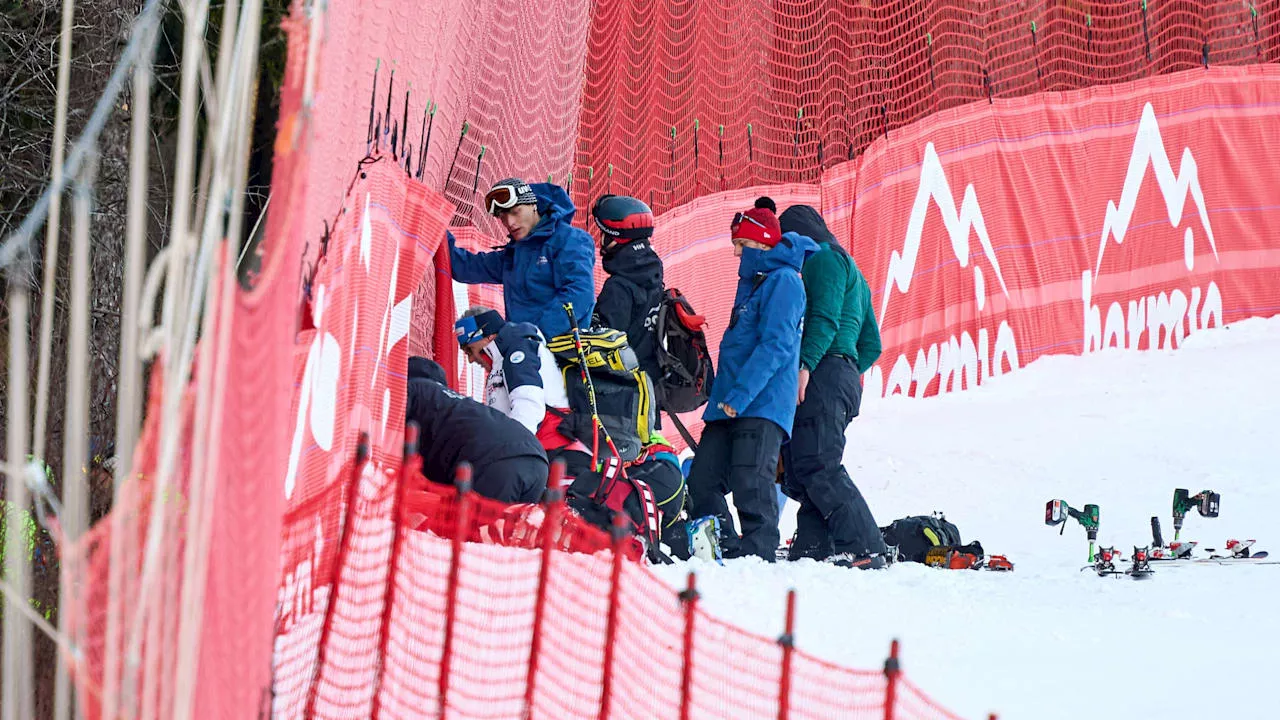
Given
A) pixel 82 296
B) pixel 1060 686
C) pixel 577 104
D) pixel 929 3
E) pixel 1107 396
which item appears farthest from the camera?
pixel 929 3

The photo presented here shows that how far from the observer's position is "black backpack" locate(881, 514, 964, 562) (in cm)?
696

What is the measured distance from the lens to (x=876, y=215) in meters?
11.4

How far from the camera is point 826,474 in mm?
6762

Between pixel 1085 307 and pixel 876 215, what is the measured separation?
6.32 ft

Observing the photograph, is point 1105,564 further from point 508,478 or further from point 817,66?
point 817,66

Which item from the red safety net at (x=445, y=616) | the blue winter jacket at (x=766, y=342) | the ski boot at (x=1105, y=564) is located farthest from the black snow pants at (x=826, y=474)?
the red safety net at (x=445, y=616)

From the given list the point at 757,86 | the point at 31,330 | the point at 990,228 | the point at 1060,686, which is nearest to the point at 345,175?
the point at 31,330

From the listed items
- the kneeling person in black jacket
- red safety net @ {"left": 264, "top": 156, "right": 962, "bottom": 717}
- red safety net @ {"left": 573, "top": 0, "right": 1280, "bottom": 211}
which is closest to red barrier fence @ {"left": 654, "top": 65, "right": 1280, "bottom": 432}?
red safety net @ {"left": 573, "top": 0, "right": 1280, "bottom": 211}

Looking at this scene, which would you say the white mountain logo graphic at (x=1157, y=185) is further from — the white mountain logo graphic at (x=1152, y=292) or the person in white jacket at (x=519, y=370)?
the person in white jacket at (x=519, y=370)

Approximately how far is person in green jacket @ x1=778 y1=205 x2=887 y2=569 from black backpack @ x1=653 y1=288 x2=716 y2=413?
1.65 ft

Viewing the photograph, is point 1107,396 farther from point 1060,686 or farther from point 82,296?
point 82,296

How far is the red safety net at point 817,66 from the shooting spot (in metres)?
10.6

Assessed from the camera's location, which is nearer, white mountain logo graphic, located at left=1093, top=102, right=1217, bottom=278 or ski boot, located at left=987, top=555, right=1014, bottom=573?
ski boot, located at left=987, top=555, right=1014, bottom=573

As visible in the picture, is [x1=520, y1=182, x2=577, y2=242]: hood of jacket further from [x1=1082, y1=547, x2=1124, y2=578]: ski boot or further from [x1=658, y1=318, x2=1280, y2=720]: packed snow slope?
[x1=1082, y1=547, x2=1124, y2=578]: ski boot
